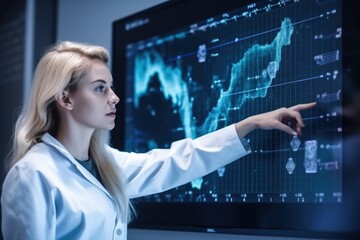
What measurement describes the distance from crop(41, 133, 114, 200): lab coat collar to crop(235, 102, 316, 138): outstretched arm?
1.71 ft

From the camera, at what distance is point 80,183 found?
6.27 feet

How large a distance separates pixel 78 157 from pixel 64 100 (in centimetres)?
22

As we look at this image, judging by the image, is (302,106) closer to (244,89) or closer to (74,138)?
(244,89)

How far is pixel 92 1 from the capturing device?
2965mm

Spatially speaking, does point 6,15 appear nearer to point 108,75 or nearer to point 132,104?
point 132,104

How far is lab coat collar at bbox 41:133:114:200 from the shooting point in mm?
1917

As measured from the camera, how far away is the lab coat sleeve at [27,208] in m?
1.74

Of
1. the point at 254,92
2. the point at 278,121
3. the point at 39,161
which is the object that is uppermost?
the point at 254,92

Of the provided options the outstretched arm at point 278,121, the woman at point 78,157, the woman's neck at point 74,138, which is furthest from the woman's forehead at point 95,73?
the outstretched arm at point 278,121

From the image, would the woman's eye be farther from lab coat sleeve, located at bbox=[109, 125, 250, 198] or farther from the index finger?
the index finger

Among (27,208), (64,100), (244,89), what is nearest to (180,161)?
(244,89)

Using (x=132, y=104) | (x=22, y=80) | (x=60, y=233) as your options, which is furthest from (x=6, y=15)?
(x=60, y=233)

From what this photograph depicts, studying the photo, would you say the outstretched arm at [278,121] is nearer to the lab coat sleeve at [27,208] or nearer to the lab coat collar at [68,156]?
the lab coat collar at [68,156]

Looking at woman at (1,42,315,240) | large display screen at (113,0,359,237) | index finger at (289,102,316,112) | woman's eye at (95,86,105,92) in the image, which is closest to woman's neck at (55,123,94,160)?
woman at (1,42,315,240)
